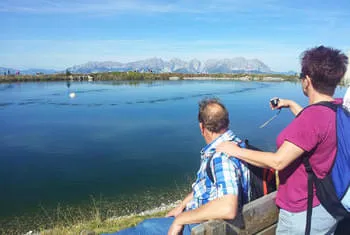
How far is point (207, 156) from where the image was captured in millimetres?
2674

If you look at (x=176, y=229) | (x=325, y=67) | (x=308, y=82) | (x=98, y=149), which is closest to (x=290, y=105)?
(x=308, y=82)

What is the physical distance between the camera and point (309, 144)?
86.5 inches

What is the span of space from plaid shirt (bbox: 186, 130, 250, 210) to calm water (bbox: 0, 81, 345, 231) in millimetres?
6356

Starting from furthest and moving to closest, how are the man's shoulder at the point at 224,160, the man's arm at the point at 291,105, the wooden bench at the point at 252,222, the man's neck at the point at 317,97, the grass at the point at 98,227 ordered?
the grass at the point at 98,227 < the man's arm at the point at 291,105 < the man's shoulder at the point at 224,160 < the man's neck at the point at 317,97 < the wooden bench at the point at 252,222

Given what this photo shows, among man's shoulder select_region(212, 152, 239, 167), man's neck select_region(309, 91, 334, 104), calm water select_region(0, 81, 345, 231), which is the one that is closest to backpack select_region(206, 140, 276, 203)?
man's shoulder select_region(212, 152, 239, 167)

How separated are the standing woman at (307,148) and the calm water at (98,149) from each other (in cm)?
676

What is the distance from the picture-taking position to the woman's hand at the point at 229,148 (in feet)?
8.08

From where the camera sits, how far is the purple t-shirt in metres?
2.20

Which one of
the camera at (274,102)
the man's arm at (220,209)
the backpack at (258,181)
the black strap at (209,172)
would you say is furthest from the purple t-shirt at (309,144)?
the camera at (274,102)

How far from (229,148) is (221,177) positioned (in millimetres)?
228

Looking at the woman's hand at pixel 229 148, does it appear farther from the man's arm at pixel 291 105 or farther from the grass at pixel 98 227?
the grass at pixel 98 227

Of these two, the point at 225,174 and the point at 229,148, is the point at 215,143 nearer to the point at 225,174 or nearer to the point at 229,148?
the point at 229,148

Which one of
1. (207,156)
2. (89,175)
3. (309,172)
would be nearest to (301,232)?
(309,172)

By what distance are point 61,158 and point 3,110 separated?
13754 mm
